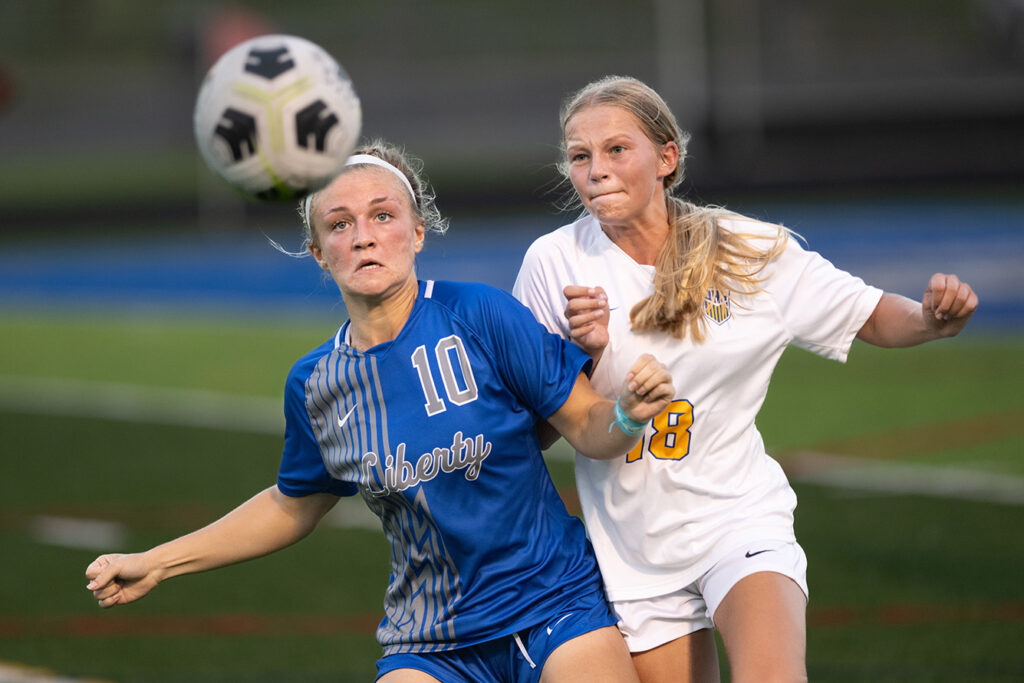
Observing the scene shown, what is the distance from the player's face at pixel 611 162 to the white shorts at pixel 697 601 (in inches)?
39.8

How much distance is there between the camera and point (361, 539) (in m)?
8.38

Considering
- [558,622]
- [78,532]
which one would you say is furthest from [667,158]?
[78,532]

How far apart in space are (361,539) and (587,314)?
5139mm

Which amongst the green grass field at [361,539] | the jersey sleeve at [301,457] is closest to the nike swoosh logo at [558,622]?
the jersey sleeve at [301,457]

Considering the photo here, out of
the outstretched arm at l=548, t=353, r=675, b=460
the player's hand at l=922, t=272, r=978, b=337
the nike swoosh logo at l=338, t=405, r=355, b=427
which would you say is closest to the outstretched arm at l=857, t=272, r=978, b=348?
the player's hand at l=922, t=272, r=978, b=337

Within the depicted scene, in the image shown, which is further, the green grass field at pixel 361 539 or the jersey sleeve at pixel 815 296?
the green grass field at pixel 361 539

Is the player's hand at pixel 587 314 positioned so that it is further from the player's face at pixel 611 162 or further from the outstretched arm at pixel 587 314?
the player's face at pixel 611 162

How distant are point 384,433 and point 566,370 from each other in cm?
52

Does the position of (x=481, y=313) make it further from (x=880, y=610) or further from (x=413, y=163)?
(x=880, y=610)

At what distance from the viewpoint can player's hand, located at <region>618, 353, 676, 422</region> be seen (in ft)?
10.4

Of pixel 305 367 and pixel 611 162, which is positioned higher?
pixel 611 162

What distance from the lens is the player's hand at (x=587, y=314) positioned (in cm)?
357

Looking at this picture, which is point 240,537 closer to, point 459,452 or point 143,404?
point 459,452

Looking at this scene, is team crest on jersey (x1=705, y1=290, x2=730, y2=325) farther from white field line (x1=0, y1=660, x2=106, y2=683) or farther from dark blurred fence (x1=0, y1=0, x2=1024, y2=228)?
dark blurred fence (x1=0, y1=0, x2=1024, y2=228)
